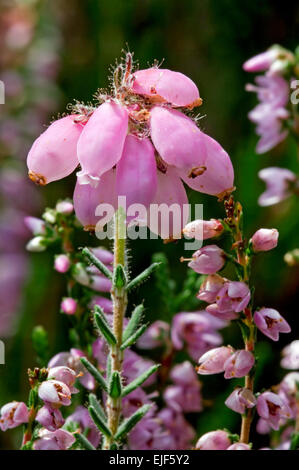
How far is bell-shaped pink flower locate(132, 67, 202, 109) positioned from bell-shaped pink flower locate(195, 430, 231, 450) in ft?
0.80

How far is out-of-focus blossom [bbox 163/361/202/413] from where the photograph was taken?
0.75 meters

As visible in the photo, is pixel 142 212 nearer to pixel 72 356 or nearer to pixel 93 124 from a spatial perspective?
pixel 93 124

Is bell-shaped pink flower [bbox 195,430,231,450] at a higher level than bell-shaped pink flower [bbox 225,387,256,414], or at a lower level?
lower

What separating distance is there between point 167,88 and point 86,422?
293 mm

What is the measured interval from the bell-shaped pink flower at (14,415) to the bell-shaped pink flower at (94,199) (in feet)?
0.46

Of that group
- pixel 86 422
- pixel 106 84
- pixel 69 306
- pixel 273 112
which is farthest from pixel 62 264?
pixel 106 84

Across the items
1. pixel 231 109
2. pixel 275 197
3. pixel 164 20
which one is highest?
pixel 164 20

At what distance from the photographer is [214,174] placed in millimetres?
498

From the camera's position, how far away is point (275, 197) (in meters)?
0.89

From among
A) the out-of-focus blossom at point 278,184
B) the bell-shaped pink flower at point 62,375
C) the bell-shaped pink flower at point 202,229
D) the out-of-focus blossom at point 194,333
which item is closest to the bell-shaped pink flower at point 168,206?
the bell-shaped pink flower at point 202,229

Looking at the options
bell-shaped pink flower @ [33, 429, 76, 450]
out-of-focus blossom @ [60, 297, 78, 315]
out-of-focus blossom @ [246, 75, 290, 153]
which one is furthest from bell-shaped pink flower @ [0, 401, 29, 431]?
out-of-focus blossom @ [246, 75, 290, 153]

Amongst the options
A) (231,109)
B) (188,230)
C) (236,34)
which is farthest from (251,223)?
(188,230)

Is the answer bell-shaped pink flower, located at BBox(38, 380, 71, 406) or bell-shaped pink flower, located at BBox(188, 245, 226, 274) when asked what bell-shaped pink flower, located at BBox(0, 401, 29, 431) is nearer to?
bell-shaped pink flower, located at BBox(38, 380, 71, 406)

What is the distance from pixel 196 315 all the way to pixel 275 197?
0.20m
